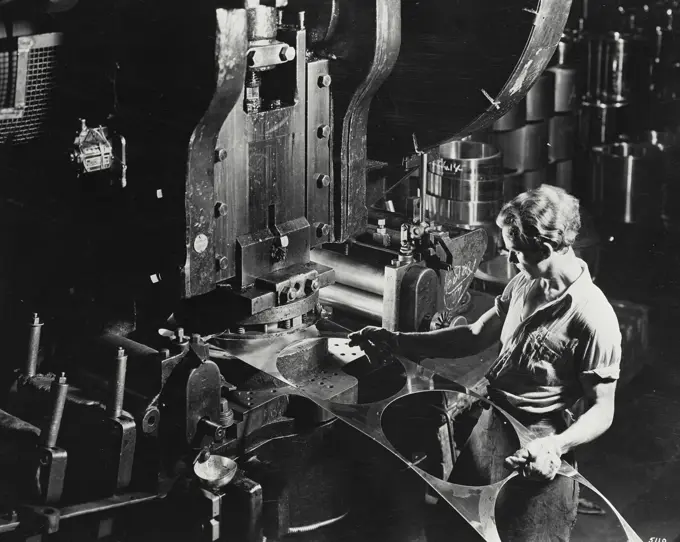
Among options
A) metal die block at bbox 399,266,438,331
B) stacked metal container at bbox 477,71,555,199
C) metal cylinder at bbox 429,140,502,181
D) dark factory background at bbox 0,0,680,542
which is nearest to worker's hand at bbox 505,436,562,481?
dark factory background at bbox 0,0,680,542

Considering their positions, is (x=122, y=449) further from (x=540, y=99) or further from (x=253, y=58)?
(x=540, y=99)

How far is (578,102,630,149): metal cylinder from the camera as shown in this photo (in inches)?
266

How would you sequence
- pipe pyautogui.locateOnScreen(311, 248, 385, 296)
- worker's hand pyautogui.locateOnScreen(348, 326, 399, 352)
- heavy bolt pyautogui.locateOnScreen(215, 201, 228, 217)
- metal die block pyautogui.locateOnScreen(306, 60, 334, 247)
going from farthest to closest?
pipe pyautogui.locateOnScreen(311, 248, 385, 296) < worker's hand pyautogui.locateOnScreen(348, 326, 399, 352) < metal die block pyautogui.locateOnScreen(306, 60, 334, 247) < heavy bolt pyautogui.locateOnScreen(215, 201, 228, 217)

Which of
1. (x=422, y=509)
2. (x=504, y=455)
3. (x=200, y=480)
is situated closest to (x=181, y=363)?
(x=200, y=480)

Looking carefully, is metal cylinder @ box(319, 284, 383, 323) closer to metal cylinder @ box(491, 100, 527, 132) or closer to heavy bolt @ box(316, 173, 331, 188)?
heavy bolt @ box(316, 173, 331, 188)

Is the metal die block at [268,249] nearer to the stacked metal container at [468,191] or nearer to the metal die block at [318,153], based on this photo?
the metal die block at [318,153]

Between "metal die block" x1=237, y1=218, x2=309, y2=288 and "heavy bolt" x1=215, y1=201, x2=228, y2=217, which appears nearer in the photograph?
"heavy bolt" x1=215, y1=201, x2=228, y2=217

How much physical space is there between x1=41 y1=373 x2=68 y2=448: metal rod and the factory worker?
135 cm

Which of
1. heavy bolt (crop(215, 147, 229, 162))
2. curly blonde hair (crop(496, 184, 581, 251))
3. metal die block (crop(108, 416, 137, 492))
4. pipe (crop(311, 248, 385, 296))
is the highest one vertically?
heavy bolt (crop(215, 147, 229, 162))

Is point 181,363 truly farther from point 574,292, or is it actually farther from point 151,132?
point 574,292

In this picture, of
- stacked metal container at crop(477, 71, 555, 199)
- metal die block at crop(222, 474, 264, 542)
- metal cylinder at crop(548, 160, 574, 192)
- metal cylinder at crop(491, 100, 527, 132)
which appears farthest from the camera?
metal cylinder at crop(548, 160, 574, 192)

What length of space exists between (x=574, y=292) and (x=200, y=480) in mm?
1319

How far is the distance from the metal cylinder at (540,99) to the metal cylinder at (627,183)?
568mm

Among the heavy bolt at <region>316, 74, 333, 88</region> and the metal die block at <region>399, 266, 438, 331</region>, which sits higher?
the heavy bolt at <region>316, 74, 333, 88</region>
